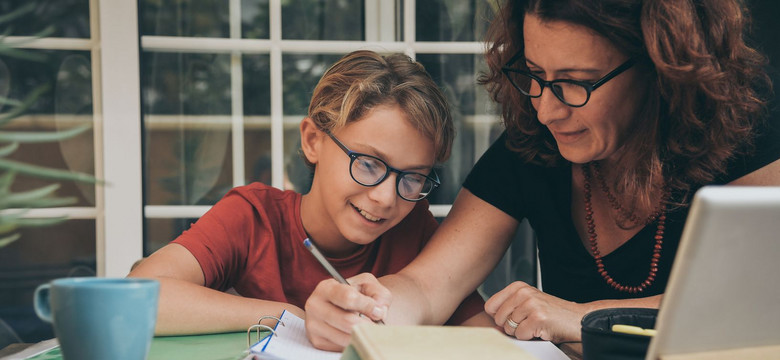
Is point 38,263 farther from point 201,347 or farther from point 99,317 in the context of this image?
point 99,317

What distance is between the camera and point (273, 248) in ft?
4.91

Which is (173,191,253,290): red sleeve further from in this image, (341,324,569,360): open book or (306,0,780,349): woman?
(341,324,569,360): open book

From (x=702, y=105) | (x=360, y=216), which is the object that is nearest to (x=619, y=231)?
(x=702, y=105)

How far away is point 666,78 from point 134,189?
1703mm

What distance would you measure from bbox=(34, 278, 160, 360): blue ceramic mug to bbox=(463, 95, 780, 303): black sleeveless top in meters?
0.93

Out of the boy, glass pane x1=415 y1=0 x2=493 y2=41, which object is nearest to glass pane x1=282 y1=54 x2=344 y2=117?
glass pane x1=415 y1=0 x2=493 y2=41

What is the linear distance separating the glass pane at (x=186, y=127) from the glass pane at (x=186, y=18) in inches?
3.1

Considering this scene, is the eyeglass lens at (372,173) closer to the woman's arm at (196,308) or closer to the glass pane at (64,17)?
the woman's arm at (196,308)

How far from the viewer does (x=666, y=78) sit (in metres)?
1.16

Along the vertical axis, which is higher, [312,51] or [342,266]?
[312,51]

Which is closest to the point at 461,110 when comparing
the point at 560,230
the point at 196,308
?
the point at 560,230

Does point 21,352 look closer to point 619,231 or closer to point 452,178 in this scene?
point 619,231

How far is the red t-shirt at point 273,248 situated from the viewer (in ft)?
4.56

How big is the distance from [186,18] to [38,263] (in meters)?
0.99
